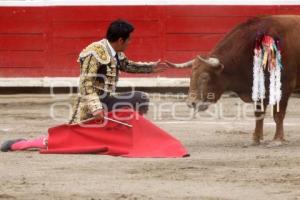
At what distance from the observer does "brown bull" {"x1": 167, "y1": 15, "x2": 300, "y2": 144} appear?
7.36 m

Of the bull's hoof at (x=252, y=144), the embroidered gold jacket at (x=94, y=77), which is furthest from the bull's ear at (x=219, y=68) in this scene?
the embroidered gold jacket at (x=94, y=77)

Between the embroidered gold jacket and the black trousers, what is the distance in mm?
50

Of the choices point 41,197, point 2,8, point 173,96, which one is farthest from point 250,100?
point 2,8

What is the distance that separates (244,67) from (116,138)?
132 centimetres

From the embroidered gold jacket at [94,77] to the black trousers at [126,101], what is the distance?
5 cm

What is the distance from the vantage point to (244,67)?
7473mm

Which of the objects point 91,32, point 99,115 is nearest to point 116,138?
point 99,115

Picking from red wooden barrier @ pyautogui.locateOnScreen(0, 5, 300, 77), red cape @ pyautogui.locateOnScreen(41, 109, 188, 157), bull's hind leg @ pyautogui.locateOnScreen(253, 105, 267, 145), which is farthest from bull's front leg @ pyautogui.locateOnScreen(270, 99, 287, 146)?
red wooden barrier @ pyautogui.locateOnScreen(0, 5, 300, 77)

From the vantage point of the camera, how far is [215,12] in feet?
36.9

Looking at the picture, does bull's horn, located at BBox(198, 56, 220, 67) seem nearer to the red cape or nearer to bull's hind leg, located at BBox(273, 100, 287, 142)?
bull's hind leg, located at BBox(273, 100, 287, 142)

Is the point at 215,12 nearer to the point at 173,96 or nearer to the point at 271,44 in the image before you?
the point at 173,96

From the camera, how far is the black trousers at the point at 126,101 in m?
6.65

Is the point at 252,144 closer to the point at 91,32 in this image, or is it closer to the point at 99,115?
the point at 99,115

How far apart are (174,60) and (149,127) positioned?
4707 mm
